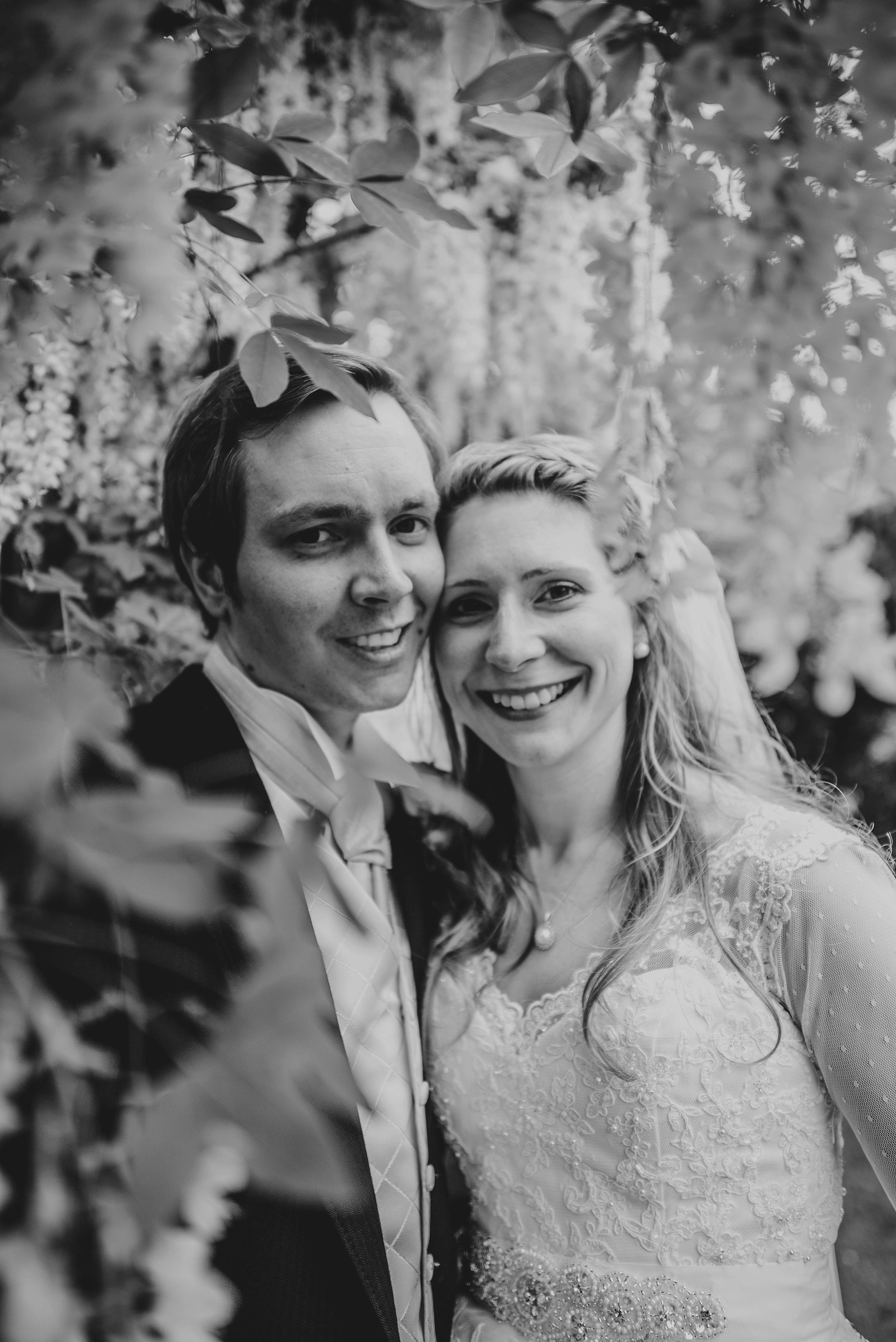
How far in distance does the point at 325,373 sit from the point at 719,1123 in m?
1.44

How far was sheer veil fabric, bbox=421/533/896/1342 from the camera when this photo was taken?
1.83 m

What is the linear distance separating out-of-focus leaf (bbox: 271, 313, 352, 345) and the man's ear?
1131mm

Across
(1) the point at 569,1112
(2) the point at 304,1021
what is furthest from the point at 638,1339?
(2) the point at 304,1021

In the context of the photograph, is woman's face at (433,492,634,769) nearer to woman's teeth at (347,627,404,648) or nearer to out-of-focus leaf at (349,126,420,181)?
woman's teeth at (347,627,404,648)

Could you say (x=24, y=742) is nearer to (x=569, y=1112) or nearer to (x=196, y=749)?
(x=196, y=749)

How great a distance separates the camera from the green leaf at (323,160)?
111 centimetres

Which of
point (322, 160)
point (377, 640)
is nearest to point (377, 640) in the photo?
point (377, 640)

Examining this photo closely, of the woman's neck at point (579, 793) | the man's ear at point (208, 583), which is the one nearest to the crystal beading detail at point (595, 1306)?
the woman's neck at point (579, 793)

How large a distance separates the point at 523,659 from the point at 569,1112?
824mm

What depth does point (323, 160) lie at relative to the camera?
1.11 meters

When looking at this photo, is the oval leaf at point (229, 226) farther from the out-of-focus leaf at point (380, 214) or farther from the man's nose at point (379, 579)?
the man's nose at point (379, 579)

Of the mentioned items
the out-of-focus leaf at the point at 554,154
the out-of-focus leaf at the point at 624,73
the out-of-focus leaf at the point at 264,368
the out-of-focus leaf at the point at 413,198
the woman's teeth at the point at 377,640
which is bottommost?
the woman's teeth at the point at 377,640

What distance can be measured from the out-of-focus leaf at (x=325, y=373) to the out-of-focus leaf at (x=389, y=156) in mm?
179

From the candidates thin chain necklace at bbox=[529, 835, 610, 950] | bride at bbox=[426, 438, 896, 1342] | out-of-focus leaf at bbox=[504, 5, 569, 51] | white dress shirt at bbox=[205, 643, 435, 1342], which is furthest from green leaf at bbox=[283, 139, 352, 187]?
thin chain necklace at bbox=[529, 835, 610, 950]
